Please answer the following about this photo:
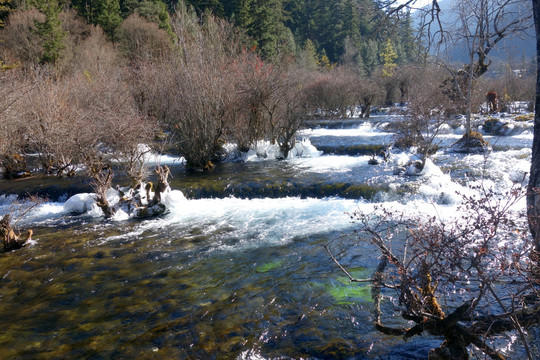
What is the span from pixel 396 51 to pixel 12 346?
6916 cm

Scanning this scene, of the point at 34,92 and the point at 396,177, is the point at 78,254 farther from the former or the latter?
the point at 34,92

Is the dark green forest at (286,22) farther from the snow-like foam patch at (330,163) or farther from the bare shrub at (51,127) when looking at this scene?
the bare shrub at (51,127)

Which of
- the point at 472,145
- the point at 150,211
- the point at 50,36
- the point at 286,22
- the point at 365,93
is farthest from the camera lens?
the point at 286,22

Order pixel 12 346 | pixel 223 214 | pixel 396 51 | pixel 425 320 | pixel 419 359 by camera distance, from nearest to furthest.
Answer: pixel 425 320 < pixel 419 359 < pixel 12 346 < pixel 223 214 < pixel 396 51

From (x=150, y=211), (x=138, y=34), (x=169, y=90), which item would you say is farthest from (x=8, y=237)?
(x=138, y=34)

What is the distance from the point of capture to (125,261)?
7.02 meters

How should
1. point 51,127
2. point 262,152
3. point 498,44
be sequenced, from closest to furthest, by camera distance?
point 51,127
point 498,44
point 262,152

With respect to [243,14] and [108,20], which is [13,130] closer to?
[108,20]

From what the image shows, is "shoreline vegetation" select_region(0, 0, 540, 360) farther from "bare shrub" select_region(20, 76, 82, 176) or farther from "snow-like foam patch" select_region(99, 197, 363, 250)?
"snow-like foam patch" select_region(99, 197, 363, 250)

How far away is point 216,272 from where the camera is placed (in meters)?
6.38

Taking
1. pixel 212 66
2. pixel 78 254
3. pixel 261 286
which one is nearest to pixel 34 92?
pixel 212 66

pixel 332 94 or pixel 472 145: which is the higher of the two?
pixel 332 94

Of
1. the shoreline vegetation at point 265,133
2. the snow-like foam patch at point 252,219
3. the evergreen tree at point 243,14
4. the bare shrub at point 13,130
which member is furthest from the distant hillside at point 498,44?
the evergreen tree at point 243,14

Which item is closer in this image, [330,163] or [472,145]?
[330,163]
